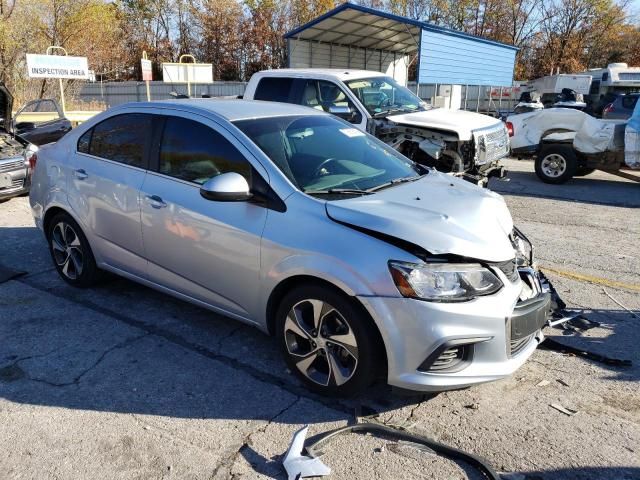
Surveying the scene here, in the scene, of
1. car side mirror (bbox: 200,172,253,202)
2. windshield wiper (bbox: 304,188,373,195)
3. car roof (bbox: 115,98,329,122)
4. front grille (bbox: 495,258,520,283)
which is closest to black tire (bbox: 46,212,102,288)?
car roof (bbox: 115,98,329,122)

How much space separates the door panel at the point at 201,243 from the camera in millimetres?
3451

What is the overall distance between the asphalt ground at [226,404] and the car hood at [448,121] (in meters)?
3.98

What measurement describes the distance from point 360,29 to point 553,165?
1125cm

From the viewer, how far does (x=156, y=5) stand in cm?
4769

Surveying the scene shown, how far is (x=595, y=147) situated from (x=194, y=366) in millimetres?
9265

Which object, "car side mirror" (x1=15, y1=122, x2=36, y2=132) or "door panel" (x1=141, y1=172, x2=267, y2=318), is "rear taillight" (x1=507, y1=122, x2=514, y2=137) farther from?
"car side mirror" (x1=15, y1=122, x2=36, y2=132)

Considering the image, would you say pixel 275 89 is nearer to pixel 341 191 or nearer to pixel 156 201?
pixel 156 201

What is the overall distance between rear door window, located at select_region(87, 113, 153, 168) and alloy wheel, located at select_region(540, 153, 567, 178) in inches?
347

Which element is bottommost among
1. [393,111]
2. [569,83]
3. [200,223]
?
[200,223]

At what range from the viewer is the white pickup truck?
8.41 metres

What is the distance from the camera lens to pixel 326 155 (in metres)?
3.91

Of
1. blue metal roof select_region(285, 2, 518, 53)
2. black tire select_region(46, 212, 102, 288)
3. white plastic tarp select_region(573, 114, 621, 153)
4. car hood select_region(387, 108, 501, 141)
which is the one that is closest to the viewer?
black tire select_region(46, 212, 102, 288)

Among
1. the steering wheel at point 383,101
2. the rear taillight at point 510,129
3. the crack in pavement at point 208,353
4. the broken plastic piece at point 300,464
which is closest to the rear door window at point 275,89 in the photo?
the steering wheel at point 383,101

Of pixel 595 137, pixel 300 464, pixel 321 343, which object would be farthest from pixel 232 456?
pixel 595 137
